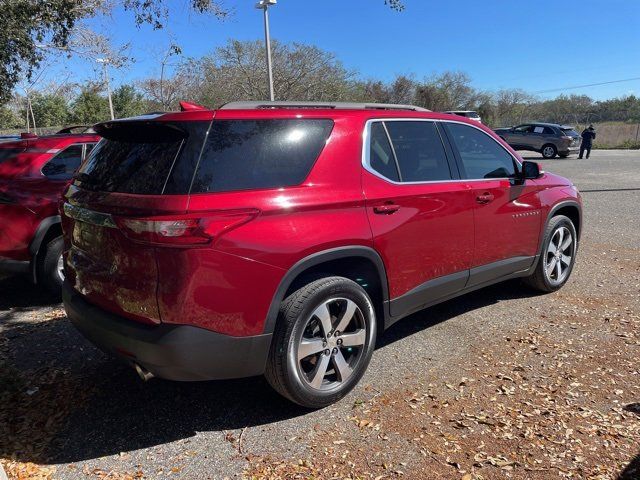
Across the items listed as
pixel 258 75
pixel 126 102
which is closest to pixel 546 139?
pixel 258 75

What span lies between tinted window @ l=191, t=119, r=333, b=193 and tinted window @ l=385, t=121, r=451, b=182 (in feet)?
2.32

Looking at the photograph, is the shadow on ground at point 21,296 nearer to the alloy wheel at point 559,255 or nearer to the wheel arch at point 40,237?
the wheel arch at point 40,237

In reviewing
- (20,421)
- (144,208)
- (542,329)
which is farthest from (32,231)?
(542,329)

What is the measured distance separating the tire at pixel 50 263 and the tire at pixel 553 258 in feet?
15.5

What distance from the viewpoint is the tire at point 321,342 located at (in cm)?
288

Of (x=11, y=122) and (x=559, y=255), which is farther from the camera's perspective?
(x=11, y=122)

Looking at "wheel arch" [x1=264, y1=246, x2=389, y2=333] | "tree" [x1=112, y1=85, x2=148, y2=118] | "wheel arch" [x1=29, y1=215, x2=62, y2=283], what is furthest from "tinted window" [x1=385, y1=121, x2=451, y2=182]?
"tree" [x1=112, y1=85, x2=148, y2=118]

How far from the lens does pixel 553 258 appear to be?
5184 mm

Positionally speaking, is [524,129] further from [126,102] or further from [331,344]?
[126,102]

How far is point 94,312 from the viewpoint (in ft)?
9.70

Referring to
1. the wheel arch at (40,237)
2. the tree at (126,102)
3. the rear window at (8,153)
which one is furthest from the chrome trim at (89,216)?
the tree at (126,102)

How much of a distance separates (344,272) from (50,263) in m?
3.39

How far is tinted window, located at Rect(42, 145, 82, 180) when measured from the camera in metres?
5.33

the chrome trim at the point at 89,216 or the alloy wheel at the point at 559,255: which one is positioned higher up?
the chrome trim at the point at 89,216
